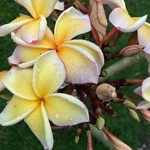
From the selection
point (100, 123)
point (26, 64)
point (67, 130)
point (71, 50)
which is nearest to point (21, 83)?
point (26, 64)

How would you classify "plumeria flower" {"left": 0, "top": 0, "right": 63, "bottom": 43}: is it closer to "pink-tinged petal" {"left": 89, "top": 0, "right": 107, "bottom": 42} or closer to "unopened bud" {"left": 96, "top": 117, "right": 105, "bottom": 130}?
"pink-tinged petal" {"left": 89, "top": 0, "right": 107, "bottom": 42}

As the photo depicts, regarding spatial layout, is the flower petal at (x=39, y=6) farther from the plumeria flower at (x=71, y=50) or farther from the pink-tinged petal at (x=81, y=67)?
the pink-tinged petal at (x=81, y=67)

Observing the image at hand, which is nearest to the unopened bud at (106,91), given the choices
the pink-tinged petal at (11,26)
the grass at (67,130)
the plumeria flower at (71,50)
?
the plumeria flower at (71,50)

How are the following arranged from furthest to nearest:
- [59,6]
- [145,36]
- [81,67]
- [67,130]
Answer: [67,130] → [59,6] → [145,36] → [81,67]

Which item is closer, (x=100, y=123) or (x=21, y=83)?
(x=21, y=83)

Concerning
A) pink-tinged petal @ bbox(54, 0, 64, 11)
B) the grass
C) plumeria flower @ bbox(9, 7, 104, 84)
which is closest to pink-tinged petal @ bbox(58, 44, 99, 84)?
plumeria flower @ bbox(9, 7, 104, 84)

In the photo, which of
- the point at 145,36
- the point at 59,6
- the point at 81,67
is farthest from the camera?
the point at 59,6

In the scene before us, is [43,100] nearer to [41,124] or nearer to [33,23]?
[41,124]
